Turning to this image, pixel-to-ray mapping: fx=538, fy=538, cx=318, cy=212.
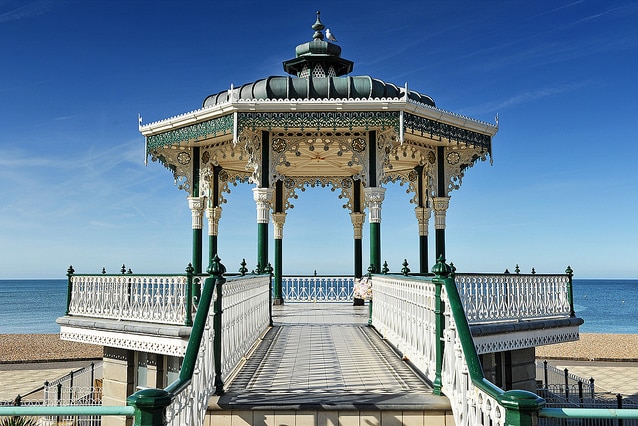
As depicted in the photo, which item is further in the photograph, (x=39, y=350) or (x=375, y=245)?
(x=39, y=350)

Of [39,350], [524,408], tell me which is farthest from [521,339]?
[39,350]

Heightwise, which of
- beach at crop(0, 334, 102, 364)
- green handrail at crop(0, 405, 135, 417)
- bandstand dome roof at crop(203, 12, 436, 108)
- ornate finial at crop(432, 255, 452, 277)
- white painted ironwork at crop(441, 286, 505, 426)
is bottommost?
beach at crop(0, 334, 102, 364)

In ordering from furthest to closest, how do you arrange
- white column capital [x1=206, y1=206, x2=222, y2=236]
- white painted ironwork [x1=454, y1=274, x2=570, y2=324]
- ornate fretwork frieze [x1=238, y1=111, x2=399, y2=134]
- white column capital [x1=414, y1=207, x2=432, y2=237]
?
white column capital [x1=414, y1=207, x2=432, y2=237], white column capital [x1=206, y1=206, x2=222, y2=236], ornate fretwork frieze [x1=238, y1=111, x2=399, y2=134], white painted ironwork [x1=454, y1=274, x2=570, y2=324]

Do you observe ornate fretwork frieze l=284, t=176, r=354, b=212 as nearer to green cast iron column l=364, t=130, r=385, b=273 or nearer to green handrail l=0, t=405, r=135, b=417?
green cast iron column l=364, t=130, r=385, b=273

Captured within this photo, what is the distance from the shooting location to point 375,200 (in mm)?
12945

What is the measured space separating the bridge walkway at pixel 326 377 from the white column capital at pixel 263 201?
3624mm

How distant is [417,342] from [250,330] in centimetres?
278

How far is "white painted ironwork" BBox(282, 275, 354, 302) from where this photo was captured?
18.3 meters

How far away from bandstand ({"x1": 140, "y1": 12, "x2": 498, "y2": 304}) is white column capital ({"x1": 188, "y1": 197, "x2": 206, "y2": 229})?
0.10 feet

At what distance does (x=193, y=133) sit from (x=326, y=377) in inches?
342

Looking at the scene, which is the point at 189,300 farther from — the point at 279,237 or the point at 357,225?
the point at 357,225

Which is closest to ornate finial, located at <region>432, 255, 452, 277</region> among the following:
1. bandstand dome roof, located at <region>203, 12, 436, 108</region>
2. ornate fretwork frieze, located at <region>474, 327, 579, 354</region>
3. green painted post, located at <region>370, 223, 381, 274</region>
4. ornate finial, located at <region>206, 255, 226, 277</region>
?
ornate finial, located at <region>206, 255, 226, 277</region>

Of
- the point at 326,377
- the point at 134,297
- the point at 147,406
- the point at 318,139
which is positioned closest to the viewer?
the point at 147,406

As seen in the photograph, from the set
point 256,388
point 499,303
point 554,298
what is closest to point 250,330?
point 256,388
